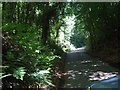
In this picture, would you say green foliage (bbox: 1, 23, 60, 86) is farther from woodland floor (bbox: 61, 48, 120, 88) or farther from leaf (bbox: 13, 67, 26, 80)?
woodland floor (bbox: 61, 48, 120, 88)

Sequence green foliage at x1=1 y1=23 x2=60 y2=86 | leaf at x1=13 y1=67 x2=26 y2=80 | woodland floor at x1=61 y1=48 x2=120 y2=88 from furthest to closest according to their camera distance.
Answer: woodland floor at x1=61 y1=48 x2=120 y2=88 < green foliage at x1=1 y1=23 x2=60 y2=86 < leaf at x1=13 y1=67 x2=26 y2=80

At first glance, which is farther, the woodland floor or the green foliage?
the woodland floor

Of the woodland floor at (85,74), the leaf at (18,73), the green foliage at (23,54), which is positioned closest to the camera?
the leaf at (18,73)

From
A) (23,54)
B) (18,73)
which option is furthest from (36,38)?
(18,73)

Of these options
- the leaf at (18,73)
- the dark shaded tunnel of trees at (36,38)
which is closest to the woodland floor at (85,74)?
the dark shaded tunnel of trees at (36,38)

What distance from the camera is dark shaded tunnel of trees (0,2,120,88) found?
4504 millimetres

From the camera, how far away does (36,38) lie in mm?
5746

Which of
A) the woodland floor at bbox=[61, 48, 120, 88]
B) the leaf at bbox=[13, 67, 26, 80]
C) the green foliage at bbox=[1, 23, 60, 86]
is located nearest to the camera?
the leaf at bbox=[13, 67, 26, 80]

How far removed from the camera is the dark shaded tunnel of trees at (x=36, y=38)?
450cm

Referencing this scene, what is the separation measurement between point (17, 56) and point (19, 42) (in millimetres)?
295

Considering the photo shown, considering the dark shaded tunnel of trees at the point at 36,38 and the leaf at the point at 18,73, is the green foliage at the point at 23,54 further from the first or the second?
the leaf at the point at 18,73

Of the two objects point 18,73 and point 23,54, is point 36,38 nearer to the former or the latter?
point 23,54

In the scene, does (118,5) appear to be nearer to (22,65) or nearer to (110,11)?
(110,11)

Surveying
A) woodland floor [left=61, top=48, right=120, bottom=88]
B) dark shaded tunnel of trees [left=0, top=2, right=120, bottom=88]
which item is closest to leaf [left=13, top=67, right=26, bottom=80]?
dark shaded tunnel of trees [left=0, top=2, right=120, bottom=88]
